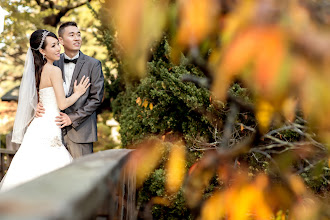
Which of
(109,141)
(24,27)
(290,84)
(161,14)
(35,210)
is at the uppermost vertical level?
(24,27)

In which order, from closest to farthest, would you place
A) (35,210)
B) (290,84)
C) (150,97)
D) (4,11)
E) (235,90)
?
(35,210) < (290,84) < (235,90) < (150,97) < (4,11)

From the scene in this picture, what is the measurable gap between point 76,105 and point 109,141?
270 inches

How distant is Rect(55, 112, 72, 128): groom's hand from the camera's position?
450 centimetres

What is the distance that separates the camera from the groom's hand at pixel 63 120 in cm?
450

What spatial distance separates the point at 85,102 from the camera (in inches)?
186

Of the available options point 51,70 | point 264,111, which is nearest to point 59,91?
point 51,70

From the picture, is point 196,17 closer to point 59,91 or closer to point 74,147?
point 59,91

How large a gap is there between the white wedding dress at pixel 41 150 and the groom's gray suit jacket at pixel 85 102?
222 mm

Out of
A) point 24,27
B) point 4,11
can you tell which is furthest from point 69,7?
point 4,11

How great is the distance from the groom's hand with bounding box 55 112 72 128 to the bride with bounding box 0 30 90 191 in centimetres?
5

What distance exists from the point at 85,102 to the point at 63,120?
39cm

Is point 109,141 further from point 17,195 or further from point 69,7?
point 17,195

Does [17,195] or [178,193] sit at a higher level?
[17,195]

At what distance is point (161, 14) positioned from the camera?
3.27ft
